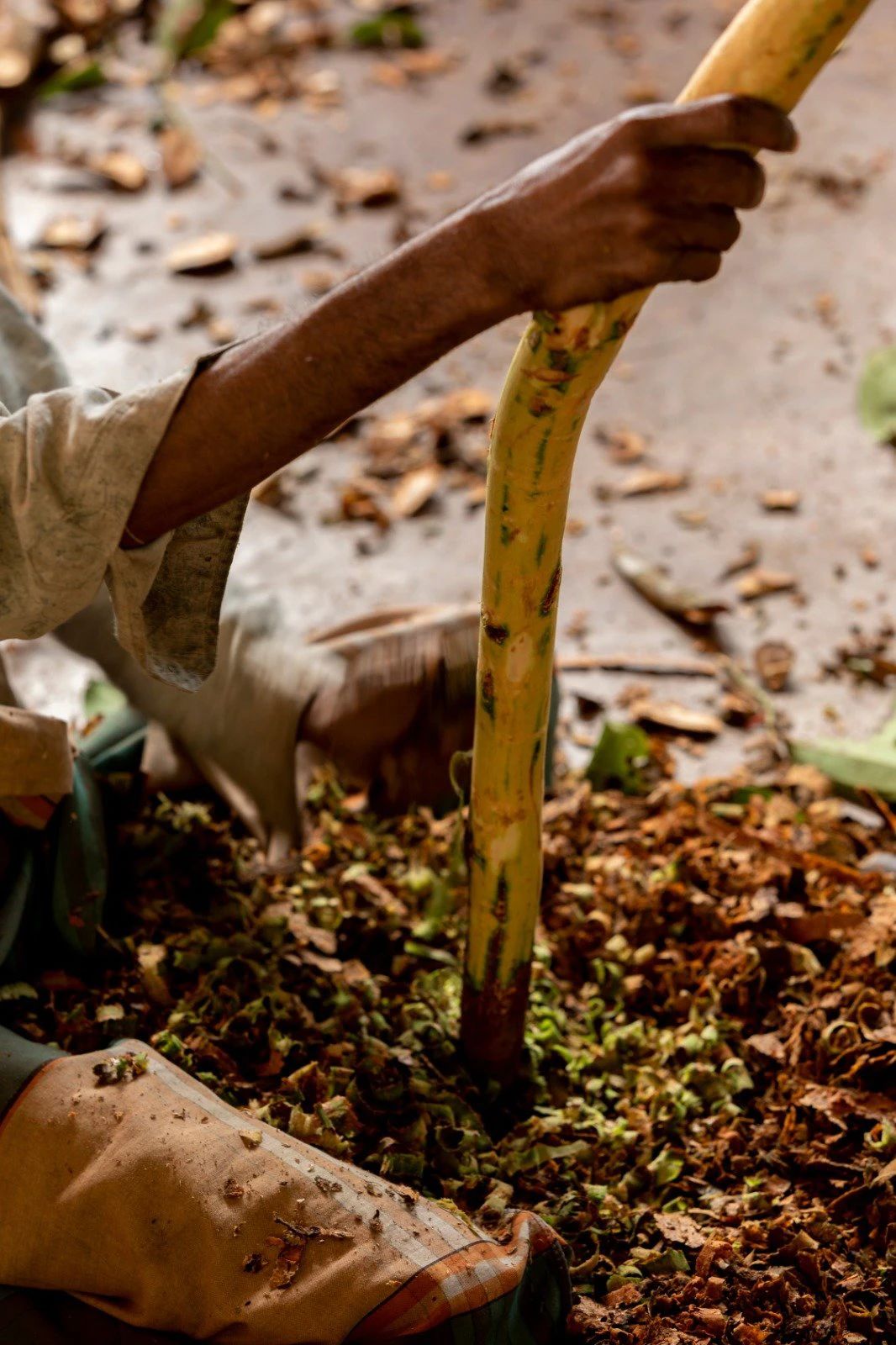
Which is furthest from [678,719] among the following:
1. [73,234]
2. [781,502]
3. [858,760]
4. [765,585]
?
[73,234]

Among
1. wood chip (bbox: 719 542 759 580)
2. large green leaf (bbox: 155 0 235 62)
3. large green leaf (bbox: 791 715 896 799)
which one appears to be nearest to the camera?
large green leaf (bbox: 791 715 896 799)

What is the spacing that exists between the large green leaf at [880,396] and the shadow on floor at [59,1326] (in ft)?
9.94

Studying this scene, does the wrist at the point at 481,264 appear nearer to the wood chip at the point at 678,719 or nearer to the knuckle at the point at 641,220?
the knuckle at the point at 641,220

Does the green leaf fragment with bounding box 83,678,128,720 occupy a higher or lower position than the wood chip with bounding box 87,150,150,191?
lower

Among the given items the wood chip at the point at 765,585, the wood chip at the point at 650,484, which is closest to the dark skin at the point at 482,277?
the wood chip at the point at 765,585

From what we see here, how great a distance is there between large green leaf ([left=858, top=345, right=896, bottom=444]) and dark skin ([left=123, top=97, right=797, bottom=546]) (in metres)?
2.55

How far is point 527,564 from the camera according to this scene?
1519mm

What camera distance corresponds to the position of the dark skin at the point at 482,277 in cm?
120

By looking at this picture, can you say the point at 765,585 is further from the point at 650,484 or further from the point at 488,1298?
the point at 488,1298

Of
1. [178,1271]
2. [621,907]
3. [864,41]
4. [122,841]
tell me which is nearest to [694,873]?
[621,907]

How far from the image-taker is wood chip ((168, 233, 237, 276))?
14.8ft

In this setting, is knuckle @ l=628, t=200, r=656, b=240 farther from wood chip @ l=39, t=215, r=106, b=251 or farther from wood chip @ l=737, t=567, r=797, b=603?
wood chip @ l=39, t=215, r=106, b=251

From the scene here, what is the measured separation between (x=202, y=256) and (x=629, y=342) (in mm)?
1526

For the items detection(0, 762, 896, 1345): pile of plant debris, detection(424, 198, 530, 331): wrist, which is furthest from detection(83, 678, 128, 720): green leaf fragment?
detection(424, 198, 530, 331): wrist
